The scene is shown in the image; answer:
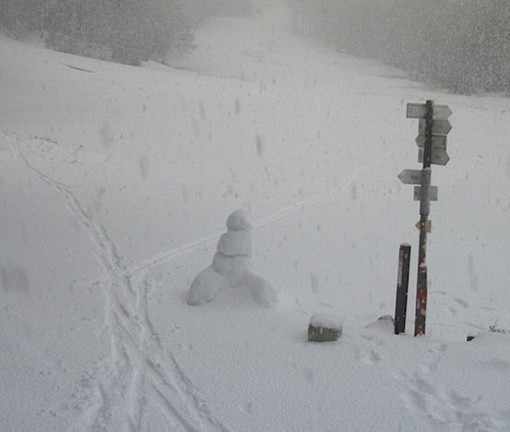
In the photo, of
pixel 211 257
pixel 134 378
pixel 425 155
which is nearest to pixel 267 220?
pixel 211 257

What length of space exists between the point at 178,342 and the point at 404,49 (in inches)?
2231

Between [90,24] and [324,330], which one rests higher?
[90,24]

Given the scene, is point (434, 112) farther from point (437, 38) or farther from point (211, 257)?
point (437, 38)

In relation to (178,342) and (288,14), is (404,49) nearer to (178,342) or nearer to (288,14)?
(288,14)

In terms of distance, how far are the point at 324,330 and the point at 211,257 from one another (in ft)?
16.3

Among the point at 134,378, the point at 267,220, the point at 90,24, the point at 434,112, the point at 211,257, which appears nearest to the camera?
the point at 134,378

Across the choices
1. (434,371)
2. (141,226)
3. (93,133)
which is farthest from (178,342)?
(93,133)

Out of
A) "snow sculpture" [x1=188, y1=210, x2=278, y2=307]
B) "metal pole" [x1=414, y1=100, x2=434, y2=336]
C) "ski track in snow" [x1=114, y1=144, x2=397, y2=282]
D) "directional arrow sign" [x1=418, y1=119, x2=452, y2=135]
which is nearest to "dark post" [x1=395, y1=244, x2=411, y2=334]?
"metal pole" [x1=414, y1=100, x2=434, y2=336]

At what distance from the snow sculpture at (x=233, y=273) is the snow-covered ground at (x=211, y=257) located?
0.69ft

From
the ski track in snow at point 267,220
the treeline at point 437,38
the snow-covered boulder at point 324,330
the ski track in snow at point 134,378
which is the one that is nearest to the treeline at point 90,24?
the treeline at point 437,38

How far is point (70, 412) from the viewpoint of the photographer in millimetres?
5441

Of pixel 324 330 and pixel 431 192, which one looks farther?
pixel 431 192

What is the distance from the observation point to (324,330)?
7211 millimetres

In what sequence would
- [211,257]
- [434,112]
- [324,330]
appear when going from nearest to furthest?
[324,330] → [434,112] → [211,257]
